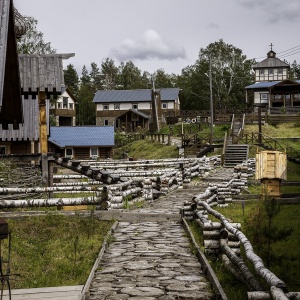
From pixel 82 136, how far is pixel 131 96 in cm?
2862

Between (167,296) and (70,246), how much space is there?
367 centimetres

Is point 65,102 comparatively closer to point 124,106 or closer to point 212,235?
point 124,106

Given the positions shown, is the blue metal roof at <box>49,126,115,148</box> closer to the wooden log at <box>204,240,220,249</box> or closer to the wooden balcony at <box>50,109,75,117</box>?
the wooden balcony at <box>50,109,75,117</box>

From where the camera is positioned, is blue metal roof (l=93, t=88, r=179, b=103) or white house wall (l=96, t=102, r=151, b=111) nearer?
white house wall (l=96, t=102, r=151, b=111)

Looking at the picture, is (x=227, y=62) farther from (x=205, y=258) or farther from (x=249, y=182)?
(x=205, y=258)

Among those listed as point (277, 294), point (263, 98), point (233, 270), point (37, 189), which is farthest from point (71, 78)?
point (277, 294)

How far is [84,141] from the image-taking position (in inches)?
2174

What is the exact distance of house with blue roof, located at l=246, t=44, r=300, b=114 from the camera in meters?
66.3

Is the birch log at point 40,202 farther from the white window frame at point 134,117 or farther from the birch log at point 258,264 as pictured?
the white window frame at point 134,117

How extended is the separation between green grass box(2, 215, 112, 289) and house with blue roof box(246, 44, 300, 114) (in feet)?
137

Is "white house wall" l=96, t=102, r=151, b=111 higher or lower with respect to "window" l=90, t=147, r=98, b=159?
higher

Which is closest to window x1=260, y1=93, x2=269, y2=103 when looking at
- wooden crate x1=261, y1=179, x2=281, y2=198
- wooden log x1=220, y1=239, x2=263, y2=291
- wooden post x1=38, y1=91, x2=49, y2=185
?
wooden crate x1=261, y1=179, x2=281, y2=198

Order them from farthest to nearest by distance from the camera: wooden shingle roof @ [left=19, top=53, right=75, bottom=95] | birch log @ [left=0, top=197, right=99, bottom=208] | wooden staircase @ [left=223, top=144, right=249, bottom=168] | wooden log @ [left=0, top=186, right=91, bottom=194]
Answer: wooden staircase @ [left=223, top=144, right=249, bottom=168] → wooden shingle roof @ [left=19, top=53, right=75, bottom=95] → wooden log @ [left=0, top=186, right=91, bottom=194] → birch log @ [left=0, top=197, right=99, bottom=208]

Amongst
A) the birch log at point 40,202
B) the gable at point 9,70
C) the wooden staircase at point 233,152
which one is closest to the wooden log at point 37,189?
the birch log at point 40,202
